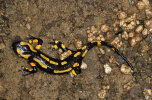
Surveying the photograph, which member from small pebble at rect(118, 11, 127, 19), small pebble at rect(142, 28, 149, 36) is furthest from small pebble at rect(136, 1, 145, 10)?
small pebble at rect(142, 28, 149, 36)

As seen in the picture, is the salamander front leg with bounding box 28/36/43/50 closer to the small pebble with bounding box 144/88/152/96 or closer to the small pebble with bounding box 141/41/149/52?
the small pebble with bounding box 141/41/149/52

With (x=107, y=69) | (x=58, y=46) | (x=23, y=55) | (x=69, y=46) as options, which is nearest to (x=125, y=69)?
(x=107, y=69)

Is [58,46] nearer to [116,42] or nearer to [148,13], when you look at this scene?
[116,42]

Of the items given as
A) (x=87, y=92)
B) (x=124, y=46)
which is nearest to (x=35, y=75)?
(x=87, y=92)

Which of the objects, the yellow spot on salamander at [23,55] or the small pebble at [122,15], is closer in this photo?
the yellow spot on salamander at [23,55]

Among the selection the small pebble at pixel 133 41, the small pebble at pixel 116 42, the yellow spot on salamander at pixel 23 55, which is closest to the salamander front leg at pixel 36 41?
the yellow spot on salamander at pixel 23 55

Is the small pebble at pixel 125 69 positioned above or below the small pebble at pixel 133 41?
below

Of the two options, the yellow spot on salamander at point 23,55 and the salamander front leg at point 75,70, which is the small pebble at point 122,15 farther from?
the yellow spot on salamander at point 23,55
